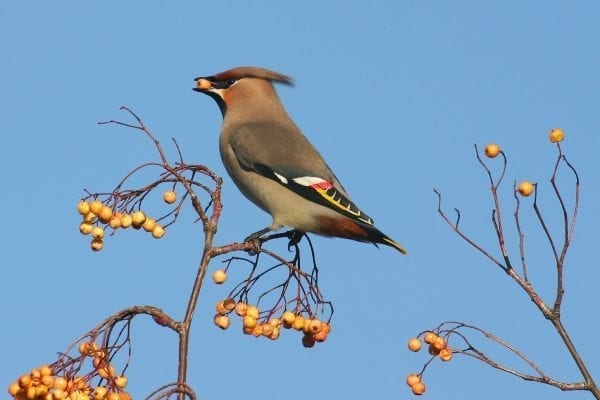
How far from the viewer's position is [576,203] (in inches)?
111

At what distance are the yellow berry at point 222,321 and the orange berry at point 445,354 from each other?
2.13 feet

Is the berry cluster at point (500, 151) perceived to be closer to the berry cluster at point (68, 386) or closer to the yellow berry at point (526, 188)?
the yellow berry at point (526, 188)

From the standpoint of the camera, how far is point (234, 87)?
19.7 ft

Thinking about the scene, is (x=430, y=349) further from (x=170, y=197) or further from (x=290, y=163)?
(x=290, y=163)

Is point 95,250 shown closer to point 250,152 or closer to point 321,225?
point 321,225

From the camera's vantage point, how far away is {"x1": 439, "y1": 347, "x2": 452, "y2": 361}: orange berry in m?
3.06

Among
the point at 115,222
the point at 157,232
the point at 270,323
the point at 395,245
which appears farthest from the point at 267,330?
the point at 395,245

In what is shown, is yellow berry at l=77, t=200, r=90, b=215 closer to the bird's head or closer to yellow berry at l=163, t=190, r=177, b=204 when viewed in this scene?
yellow berry at l=163, t=190, r=177, b=204

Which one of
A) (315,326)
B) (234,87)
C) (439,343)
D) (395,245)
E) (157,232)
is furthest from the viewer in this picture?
(234,87)

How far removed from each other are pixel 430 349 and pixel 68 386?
1.04m

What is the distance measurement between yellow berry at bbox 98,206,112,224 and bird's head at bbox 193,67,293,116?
110 inches

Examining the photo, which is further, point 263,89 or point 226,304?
point 263,89

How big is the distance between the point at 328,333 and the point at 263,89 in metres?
3.11

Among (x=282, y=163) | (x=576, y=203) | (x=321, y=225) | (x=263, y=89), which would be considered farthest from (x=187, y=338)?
(x=263, y=89)
